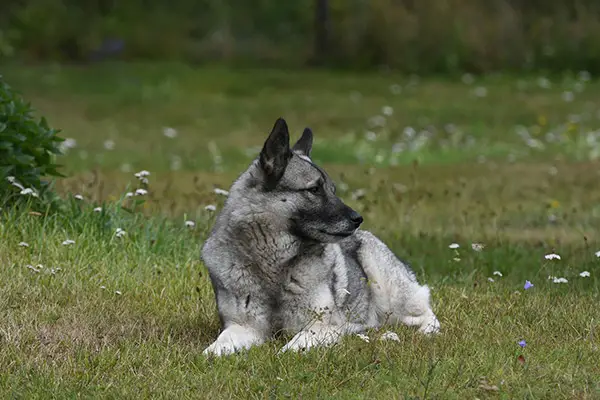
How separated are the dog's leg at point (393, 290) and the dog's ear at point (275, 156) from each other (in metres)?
1.34

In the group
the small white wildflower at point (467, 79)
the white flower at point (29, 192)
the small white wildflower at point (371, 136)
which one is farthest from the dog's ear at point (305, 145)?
the small white wildflower at point (467, 79)

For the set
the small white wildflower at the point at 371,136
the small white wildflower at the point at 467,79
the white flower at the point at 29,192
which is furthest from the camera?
the small white wildflower at the point at 467,79

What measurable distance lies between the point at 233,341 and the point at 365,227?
497cm

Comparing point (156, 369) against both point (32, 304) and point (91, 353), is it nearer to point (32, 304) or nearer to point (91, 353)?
point (91, 353)

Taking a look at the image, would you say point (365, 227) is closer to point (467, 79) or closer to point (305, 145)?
point (305, 145)

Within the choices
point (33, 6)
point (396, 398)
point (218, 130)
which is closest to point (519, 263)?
point (396, 398)

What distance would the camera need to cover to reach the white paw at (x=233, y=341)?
256 inches

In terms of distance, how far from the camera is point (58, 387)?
5.83 meters

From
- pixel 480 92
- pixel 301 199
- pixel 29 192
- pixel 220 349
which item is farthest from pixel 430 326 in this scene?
pixel 480 92

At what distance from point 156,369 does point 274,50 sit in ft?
87.3

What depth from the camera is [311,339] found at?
21.5ft

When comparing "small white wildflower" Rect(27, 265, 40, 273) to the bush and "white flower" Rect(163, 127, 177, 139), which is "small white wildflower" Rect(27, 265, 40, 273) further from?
"white flower" Rect(163, 127, 177, 139)

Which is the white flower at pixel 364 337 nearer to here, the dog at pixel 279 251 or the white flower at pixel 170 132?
the dog at pixel 279 251

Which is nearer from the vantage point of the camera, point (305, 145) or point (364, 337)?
point (364, 337)
